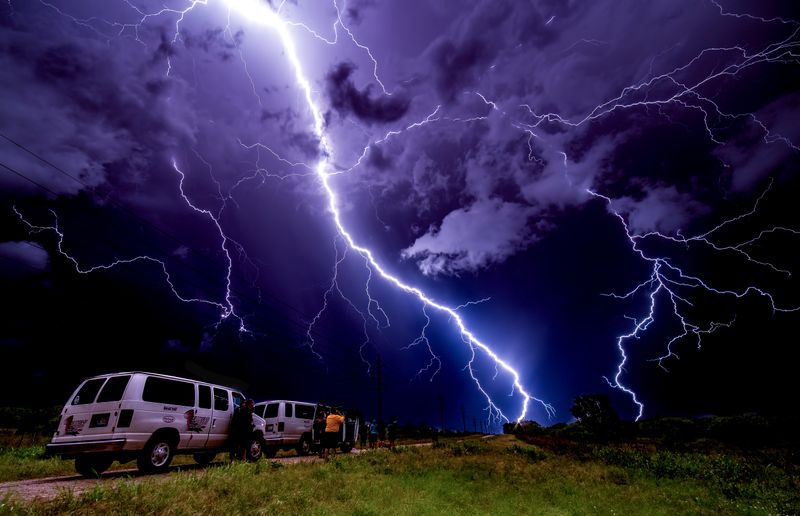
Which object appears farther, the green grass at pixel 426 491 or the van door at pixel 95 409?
the van door at pixel 95 409

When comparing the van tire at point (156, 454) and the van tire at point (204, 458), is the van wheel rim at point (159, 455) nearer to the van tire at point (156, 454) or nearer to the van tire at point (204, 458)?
the van tire at point (156, 454)

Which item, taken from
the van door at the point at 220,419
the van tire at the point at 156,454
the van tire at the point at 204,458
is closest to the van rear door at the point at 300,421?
the van tire at the point at 204,458

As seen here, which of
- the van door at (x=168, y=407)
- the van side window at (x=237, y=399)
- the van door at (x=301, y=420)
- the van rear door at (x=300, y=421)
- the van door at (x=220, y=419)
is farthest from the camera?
the van door at (x=301, y=420)

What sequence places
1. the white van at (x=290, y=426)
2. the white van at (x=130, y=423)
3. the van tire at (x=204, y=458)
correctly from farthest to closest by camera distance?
the white van at (x=290, y=426) → the van tire at (x=204, y=458) → the white van at (x=130, y=423)

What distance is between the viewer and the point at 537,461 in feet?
48.6

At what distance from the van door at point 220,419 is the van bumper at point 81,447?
274cm

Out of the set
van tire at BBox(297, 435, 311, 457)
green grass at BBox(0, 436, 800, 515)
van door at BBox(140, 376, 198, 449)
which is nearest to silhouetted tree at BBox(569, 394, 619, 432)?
green grass at BBox(0, 436, 800, 515)

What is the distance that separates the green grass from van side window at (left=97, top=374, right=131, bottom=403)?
6.78 ft

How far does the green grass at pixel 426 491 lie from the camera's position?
4.66 meters

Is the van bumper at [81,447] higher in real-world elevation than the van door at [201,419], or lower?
lower

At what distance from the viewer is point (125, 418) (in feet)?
24.5

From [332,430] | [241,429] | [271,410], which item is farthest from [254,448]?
[332,430]

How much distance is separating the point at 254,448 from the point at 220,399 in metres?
2.32

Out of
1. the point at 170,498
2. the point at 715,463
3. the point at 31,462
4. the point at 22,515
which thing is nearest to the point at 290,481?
the point at 170,498
